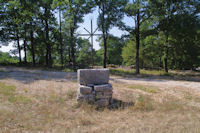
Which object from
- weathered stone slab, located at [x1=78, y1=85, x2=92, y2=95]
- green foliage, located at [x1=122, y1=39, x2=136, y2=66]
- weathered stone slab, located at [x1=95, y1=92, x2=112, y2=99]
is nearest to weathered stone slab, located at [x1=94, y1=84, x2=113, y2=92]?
weathered stone slab, located at [x1=95, y1=92, x2=112, y2=99]

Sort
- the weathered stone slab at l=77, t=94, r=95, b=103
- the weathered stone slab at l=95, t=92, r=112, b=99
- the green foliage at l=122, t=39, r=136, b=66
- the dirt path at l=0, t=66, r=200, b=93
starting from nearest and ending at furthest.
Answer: the weathered stone slab at l=77, t=94, r=95, b=103 → the weathered stone slab at l=95, t=92, r=112, b=99 → the dirt path at l=0, t=66, r=200, b=93 → the green foliage at l=122, t=39, r=136, b=66

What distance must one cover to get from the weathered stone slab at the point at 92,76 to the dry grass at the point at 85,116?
98cm

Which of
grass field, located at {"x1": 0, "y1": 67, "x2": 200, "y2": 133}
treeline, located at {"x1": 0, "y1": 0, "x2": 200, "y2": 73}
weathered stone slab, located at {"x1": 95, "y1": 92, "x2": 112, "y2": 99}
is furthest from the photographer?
treeline, located at {"x1": 0, "y1": 0, "x2": 200, "y2": 73}

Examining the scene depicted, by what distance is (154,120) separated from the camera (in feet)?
14.3

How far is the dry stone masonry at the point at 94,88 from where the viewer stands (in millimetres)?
5719

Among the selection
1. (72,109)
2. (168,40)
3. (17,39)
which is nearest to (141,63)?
(168,40)

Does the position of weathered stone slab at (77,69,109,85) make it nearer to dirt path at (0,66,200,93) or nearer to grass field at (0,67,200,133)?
grass field at (0,67,200,133)

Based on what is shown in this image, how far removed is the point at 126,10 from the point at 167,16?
5.07 metres

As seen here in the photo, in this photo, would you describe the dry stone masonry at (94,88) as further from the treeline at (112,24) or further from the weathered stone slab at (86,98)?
the treeline at (112,24)

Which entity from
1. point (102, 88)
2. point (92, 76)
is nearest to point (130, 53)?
point (92, 76)

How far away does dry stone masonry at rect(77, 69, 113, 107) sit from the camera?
572cm

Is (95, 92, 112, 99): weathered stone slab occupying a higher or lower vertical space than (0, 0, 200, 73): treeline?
lower

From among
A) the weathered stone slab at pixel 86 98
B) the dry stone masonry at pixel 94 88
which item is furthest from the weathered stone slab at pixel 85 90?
the weathered stone slab at pixel 86 98

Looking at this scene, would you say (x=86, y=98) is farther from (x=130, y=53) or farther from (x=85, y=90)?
(x=130, y=53)
